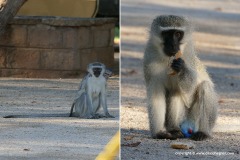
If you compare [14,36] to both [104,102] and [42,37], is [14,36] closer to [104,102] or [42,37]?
[42,37]

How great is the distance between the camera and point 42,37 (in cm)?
1505

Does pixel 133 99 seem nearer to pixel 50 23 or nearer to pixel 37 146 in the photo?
pixel 50 23

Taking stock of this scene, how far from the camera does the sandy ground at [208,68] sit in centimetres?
877

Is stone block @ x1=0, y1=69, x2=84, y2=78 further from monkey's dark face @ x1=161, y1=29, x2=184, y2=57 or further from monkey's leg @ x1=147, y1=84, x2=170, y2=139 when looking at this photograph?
monkey's dark face @ x1=161, y1=29, x2=184, y2=57

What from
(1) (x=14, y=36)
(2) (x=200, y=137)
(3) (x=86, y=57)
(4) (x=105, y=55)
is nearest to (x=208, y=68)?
(4) (x=105, y=55)

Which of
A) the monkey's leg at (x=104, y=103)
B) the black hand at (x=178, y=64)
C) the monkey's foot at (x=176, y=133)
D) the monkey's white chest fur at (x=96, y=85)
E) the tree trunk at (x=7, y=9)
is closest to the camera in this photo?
the black hand at (x=178, y=64)

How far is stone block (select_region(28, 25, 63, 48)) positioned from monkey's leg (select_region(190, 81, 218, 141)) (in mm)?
5984

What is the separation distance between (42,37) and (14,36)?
1.54 ft

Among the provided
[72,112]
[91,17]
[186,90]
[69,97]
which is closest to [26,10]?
[91,17]

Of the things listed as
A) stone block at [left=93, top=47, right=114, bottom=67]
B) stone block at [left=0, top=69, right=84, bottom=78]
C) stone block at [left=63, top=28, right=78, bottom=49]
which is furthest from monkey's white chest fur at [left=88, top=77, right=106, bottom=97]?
stone block at [left=93, top=47, right=114, bottom=67]

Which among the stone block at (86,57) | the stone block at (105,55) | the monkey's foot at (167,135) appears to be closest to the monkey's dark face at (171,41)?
the monkey's foot at (167,135)

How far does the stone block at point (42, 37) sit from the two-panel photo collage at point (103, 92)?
2 centimetres

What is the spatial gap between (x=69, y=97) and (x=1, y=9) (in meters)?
1.95

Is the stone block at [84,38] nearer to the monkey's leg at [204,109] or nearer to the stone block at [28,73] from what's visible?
the stone block at [28,73]
